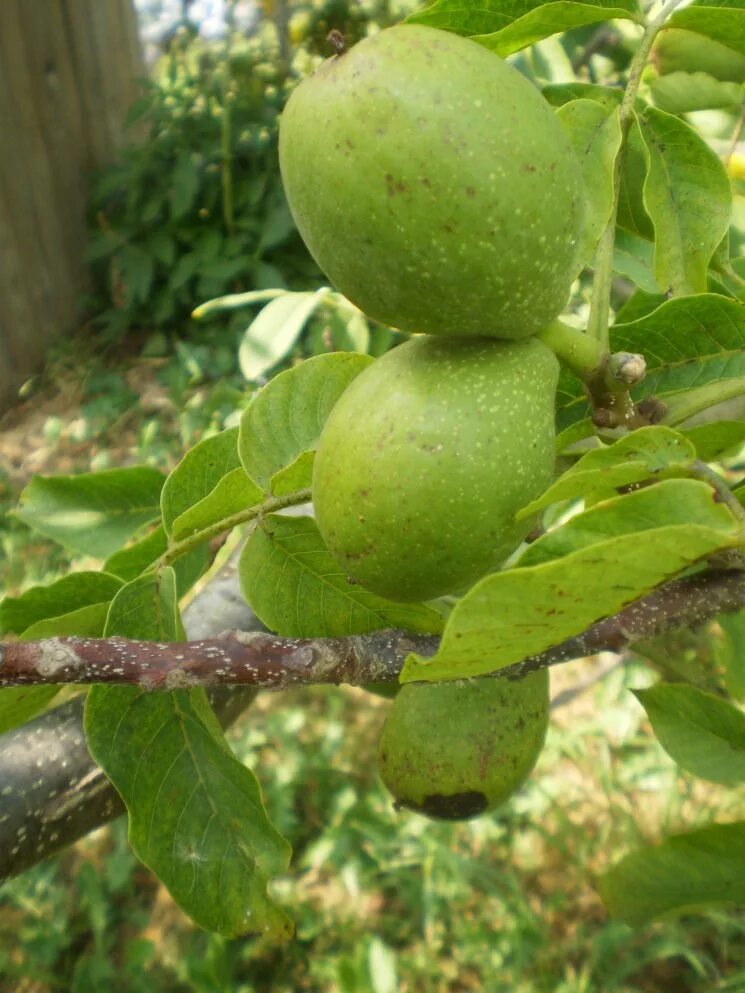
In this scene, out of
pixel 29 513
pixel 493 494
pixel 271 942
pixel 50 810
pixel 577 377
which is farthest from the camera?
pixel 271 942

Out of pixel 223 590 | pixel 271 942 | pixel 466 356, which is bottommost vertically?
pixel 271 942

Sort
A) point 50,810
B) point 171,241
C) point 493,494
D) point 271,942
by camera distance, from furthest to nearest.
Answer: point 171,241, point 271,942, point 50,810, point 493,494

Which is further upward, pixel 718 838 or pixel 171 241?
pixel 718 838

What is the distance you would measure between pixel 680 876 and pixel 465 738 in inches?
10.7

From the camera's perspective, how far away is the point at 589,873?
7.24 ft

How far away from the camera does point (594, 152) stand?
76cm

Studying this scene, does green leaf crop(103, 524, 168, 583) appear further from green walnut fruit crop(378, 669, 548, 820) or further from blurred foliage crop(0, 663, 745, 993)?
blurred foliage crop(0, 663, 745, 993)

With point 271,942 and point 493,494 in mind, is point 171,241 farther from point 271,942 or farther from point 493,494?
point 493,494

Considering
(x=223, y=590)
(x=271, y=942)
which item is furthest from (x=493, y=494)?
(x=271, y=942)

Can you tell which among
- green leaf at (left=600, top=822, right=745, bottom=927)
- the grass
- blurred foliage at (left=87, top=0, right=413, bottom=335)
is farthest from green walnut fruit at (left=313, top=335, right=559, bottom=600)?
blurred foliage at (left=87, top=0, right=413, bottom=335)

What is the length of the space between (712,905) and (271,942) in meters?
1.44

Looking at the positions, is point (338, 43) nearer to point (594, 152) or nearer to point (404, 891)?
point (594, 152)

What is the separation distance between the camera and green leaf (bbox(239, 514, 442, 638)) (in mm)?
818

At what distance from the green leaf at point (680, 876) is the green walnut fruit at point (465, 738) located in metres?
0.16
